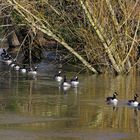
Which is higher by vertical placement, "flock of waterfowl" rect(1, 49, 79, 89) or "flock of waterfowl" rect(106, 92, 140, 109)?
"flock of waterfowl" rect(1, 49, 79, 89)

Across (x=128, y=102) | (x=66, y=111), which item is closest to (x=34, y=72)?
(x=128, y=102)

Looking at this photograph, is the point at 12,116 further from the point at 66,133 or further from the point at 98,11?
the point at 98,11

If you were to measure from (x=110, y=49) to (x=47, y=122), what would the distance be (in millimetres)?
12083

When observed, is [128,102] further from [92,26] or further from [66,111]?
[92,26]

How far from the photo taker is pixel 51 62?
1324 inches

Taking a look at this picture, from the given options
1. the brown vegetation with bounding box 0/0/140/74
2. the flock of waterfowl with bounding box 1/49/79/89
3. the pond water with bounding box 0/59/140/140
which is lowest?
the pond water with bounding box 0/59/140/140

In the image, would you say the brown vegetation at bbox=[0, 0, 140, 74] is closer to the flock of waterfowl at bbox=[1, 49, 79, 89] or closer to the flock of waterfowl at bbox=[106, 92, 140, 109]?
the flock of waterfowl at bbox=[1, 49, 79, 89]

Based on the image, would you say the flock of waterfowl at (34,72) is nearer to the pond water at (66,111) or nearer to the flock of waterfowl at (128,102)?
the pond water at (66,111)

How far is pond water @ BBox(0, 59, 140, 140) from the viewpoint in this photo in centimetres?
1382

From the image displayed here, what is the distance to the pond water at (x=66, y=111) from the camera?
1382cm

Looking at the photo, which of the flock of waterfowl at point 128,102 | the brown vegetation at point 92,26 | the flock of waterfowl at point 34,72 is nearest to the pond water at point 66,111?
the flock of waterfowl at point 128,102

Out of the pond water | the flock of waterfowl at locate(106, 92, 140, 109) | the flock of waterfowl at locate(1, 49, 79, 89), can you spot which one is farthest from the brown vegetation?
the flock of waterfowl at locate(106, 92, 140, 109)

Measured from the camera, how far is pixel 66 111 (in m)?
16.8

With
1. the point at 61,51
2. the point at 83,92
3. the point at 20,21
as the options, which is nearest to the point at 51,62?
the point at 61,51
